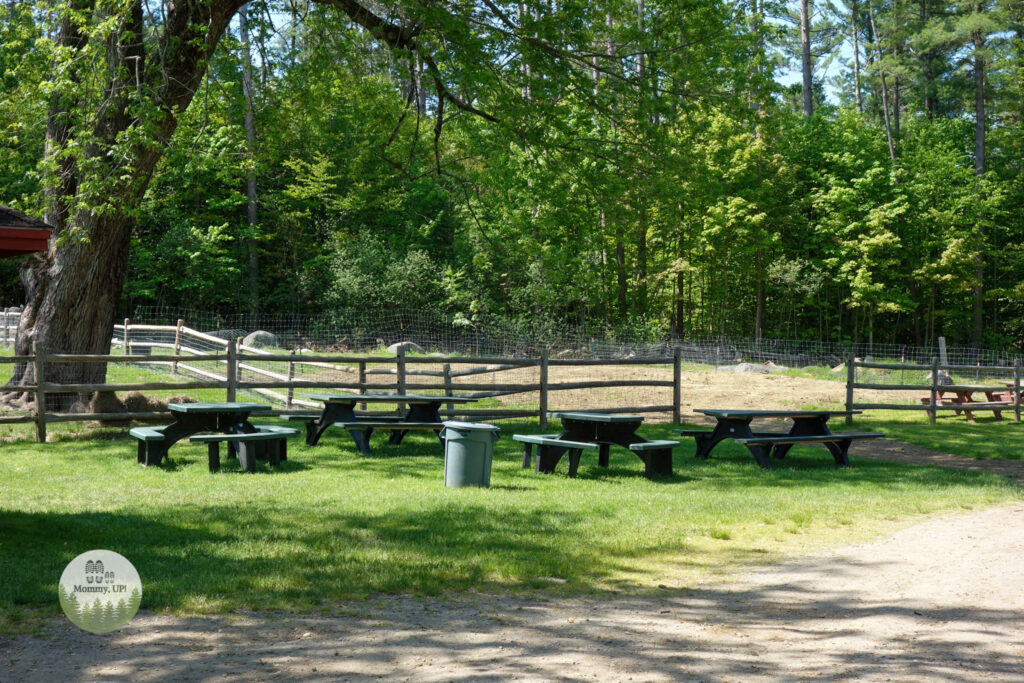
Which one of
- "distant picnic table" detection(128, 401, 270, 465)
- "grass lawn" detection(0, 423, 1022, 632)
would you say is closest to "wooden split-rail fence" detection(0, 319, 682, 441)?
"grass lawn" detection(0, 423, 1022, 632)

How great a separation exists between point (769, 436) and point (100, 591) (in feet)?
27.7

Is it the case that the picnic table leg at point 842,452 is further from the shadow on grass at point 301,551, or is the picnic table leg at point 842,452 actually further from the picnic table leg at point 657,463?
the shadow on grass at point 301,551

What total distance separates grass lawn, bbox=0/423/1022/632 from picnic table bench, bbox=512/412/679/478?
23 centimetres

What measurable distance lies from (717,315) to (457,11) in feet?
94.5

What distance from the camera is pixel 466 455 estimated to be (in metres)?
9.21

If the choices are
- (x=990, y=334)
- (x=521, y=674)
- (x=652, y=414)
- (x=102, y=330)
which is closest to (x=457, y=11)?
(x=102, y=330)

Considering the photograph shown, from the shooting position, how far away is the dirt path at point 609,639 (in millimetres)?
4168

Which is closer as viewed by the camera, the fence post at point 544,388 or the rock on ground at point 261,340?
the fence post at point 544,388

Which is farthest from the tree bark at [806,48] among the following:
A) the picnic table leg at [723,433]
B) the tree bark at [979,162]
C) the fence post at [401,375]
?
the picnic table leg at [723,433]

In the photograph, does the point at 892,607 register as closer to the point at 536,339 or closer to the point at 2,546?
the point at 2,546

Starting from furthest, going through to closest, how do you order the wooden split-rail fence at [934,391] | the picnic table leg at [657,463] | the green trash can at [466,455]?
the wooden split-rail fence at [934,391] → the picnic table leg at [657,463] → the green trash can at [466,455]

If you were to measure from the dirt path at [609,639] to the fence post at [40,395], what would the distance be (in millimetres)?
7995

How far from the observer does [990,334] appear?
37844 millimetres

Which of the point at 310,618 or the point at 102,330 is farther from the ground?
the point at 102,330
